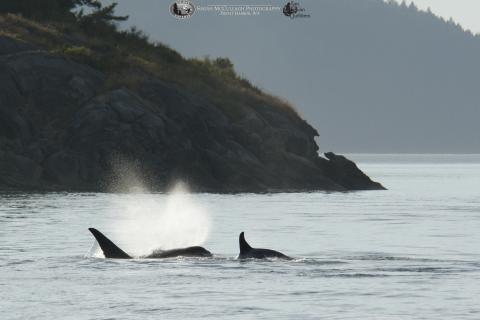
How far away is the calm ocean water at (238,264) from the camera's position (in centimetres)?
2656

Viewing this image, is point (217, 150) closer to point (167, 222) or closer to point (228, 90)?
point (228, 90)

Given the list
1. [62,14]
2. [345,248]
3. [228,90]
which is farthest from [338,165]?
[345,248]

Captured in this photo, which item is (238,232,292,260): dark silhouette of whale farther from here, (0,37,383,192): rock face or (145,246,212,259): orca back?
(0,37,383,192): rock face

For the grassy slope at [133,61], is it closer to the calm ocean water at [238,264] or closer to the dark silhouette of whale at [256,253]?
the calm ocean water at [238,264]

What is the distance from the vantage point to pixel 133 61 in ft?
314

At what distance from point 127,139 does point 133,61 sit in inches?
555

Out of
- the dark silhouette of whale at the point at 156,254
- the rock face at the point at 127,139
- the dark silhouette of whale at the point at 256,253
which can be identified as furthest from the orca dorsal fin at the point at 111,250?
the rock face at the point at 127,139

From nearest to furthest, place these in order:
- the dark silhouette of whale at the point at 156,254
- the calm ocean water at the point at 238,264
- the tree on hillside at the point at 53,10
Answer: the calm ocean water at the point at 238,264 < the dark silhouette of whale at the point at 156,254 < the tree on hillside at the point at 53,10

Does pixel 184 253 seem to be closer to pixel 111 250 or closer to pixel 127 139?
pixel 111 250

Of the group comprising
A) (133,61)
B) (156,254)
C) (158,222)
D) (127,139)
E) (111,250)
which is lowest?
(156,254)

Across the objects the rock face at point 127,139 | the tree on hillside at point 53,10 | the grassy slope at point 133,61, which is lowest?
the rock face at point 127,139

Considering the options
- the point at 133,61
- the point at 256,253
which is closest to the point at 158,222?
the point at 256,253

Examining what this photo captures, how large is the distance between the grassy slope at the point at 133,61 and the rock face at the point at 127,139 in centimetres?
163

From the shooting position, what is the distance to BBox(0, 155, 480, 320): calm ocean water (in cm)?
2656
